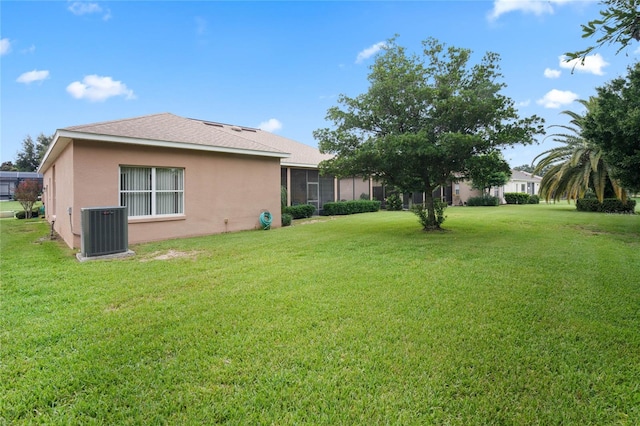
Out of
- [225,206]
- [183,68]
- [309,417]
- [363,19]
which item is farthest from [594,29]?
[183,68]

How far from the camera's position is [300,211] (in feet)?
56.7

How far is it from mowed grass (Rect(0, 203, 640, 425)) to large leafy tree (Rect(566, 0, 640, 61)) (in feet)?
8.34

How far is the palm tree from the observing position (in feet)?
55.3

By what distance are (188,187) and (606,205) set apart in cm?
2200

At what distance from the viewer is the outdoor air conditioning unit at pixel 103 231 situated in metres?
7.05

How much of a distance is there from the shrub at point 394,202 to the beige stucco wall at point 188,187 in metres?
12.3

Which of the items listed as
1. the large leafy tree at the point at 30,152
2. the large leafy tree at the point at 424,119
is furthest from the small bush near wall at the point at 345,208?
the large leafy tree at the point at 30,152

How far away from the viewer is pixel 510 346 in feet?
9.91

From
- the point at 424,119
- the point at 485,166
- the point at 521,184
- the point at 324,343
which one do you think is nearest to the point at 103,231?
the point at 324,343

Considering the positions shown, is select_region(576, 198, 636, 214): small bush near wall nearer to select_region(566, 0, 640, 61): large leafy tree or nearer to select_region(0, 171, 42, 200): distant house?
select_region(566, 0, 640, 61): large leafy tree

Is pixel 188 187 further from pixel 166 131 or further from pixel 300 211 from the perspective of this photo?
pixel 300 211

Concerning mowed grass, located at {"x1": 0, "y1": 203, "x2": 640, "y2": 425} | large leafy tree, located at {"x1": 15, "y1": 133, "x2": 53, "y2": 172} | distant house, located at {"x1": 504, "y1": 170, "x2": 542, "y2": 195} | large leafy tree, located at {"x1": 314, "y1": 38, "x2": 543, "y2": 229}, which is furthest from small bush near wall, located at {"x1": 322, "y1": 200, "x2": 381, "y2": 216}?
large leafy tree, located at {"x1": 15, "y1": 133, "x2": 53, "y2": 172}

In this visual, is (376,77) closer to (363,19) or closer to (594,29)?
(363,19)

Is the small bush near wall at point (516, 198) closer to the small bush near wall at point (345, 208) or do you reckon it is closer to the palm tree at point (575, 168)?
the palm tree at point (575, 168)
